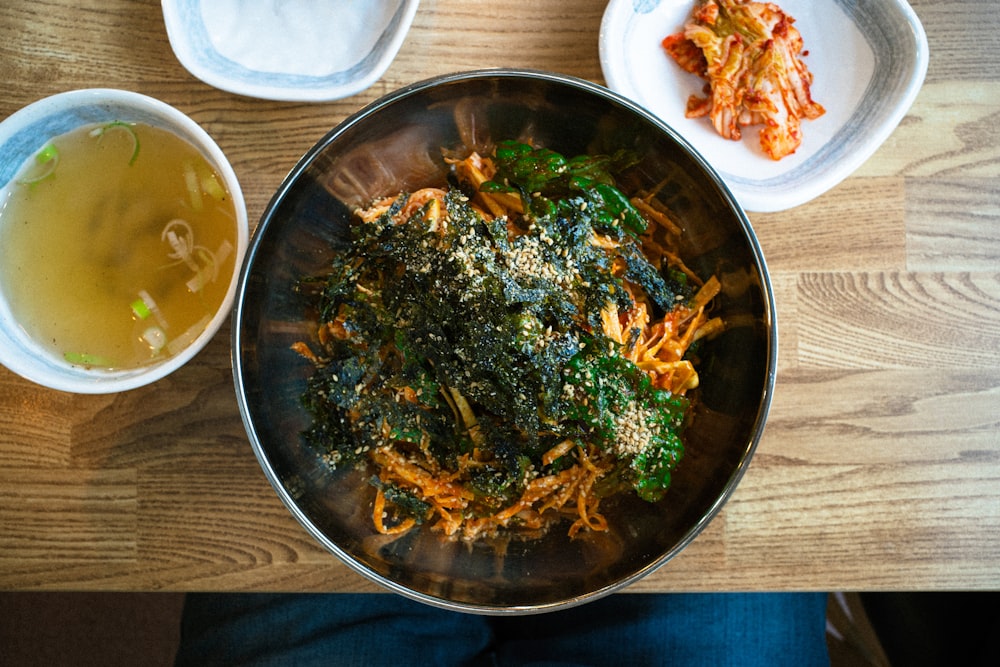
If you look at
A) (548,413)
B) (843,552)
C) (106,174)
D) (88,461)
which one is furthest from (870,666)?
(106,174)

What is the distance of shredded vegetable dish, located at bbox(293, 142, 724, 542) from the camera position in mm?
1323

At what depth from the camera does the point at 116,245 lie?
1.51 meters

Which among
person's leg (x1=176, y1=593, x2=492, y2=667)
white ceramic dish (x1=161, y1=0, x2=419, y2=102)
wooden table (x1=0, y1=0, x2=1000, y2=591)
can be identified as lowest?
person's leg (x1=176, y1=593, x2=492, y2=667)

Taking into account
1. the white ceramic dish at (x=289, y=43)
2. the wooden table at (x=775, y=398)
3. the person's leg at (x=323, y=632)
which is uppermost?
the white ceramic dish at (x=289, y=43)

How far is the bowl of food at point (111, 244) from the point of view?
1.47m

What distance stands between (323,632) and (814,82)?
1.80 meters

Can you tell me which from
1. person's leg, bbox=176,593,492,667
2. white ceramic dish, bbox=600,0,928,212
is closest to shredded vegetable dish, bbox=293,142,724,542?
white ceramic dish, bbox=600,0,928,212

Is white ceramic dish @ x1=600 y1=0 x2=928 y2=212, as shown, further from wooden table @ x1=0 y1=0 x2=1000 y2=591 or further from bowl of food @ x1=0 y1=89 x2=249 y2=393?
bowl of food @ x1=0 y1=89 x2=249 y2=393

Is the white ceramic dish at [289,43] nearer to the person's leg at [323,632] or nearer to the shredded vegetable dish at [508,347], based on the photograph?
the shredded vegetable dish at [508,347]

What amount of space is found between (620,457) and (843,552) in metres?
0.65

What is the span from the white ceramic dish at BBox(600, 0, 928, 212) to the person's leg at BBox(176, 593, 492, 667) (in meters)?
1.37

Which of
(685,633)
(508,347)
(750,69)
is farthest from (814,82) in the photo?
(685,633)

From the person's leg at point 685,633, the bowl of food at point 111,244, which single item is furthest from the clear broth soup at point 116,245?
the person's leg at point 685,633

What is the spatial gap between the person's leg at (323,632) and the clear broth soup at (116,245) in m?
0.84
